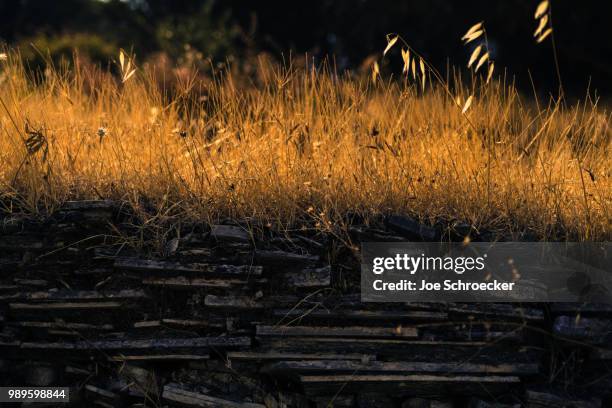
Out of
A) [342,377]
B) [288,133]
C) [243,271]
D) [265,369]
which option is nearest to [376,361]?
[342,377]

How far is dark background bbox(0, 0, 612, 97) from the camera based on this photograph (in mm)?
11414

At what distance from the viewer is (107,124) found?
13.4 ft

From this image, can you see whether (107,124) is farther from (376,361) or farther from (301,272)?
(376,361)

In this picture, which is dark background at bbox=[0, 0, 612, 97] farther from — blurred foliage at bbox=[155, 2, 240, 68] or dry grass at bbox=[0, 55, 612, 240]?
dry grass at bbox=[0, 55, 612, 240]

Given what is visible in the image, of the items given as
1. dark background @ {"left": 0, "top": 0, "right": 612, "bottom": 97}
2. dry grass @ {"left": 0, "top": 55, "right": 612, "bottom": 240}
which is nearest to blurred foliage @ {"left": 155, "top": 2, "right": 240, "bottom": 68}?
dark background @ {"left": 0, "top": 0, "right": 612, "bottom": 97}

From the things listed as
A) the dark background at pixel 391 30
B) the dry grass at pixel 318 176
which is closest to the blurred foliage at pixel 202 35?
the dark background at pixel 391 30

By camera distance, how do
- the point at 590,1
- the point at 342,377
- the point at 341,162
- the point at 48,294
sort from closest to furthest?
the point at 342,377 → the point at 48,294 → the point at 341,162 → the point at 590,1

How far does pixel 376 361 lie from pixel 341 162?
41.4 inches

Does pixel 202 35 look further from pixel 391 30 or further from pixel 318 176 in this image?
pixel 318 176

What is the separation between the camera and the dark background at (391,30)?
11.4m

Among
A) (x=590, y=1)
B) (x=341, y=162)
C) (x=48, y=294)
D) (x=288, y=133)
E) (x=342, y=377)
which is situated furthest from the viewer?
(x=590, y=1)

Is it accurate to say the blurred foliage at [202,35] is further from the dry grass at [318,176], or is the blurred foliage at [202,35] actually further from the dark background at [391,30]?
the dry grass at [318,176]

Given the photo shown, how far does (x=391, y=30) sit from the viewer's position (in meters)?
12.4

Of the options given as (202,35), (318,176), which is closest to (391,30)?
(202,35)
